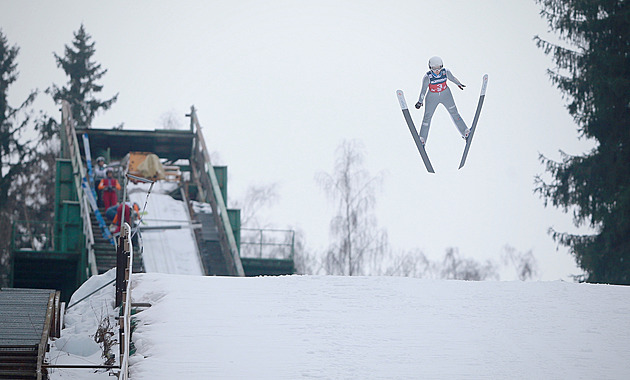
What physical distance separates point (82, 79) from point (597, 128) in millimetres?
31109

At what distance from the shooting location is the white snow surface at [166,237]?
2256 centimetres

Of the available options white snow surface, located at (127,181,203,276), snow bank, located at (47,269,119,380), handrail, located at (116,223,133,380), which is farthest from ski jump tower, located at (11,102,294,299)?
handrail, located at (116,223,133,380)

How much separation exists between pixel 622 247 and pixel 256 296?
1504cm

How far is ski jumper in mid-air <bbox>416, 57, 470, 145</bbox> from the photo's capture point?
16125mm

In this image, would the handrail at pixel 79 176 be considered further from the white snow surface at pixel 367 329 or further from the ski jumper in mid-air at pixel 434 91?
the ski jumper in mid-air at pixel 434 91

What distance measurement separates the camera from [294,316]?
12.4 metres

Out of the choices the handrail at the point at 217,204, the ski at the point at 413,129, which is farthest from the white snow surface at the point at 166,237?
the ski at the point at 413,129

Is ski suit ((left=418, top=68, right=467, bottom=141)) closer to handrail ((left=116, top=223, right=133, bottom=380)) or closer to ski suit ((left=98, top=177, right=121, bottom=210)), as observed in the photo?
handrail ((left=116, top=223, right=133, bottom=380))

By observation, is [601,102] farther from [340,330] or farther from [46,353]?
[46,353]

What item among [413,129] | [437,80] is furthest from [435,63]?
[413,129]

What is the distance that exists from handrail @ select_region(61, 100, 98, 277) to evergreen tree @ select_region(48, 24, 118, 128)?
65.0 ft

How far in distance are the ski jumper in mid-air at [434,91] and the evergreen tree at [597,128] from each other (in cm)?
999

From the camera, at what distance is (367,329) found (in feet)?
39.6

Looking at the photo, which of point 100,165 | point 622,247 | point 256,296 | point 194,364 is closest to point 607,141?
point 622,247
